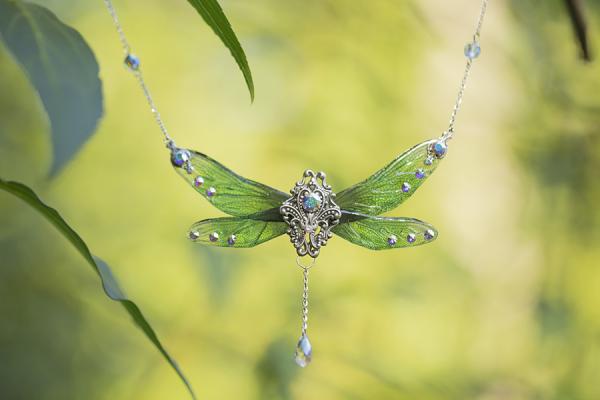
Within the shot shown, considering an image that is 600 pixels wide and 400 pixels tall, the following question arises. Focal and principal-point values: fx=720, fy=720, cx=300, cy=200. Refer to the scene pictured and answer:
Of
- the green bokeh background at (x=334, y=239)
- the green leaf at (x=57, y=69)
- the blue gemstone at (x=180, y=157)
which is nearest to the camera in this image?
the green leaf at (x=57, y=69)

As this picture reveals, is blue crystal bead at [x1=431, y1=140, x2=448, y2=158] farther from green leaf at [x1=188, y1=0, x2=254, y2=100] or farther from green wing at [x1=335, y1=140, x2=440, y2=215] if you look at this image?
green leaf at [x1=188, y1=0, x2=254, y2=100]

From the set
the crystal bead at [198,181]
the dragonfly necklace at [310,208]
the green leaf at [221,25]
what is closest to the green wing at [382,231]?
the dragonfly necklace at [310,208]

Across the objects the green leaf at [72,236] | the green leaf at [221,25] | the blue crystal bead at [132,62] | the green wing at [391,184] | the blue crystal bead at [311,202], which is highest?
the green wing at [391,184]

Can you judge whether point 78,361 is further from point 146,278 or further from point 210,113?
point 210,113

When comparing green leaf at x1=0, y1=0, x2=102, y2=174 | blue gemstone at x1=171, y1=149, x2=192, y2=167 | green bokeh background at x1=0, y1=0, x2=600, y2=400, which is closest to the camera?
green leaf at x1=0, y1=0, x2=102, y2=174

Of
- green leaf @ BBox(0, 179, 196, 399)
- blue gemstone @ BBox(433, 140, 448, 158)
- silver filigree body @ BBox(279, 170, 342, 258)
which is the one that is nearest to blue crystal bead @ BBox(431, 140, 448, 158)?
blue gemstone @ BBox(433, 140, 448, 158)

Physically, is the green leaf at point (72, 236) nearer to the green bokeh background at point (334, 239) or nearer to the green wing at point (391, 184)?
the green wing at point (391, 184)

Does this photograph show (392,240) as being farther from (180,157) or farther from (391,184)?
(180,157)

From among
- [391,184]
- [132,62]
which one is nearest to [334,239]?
[391,184]
